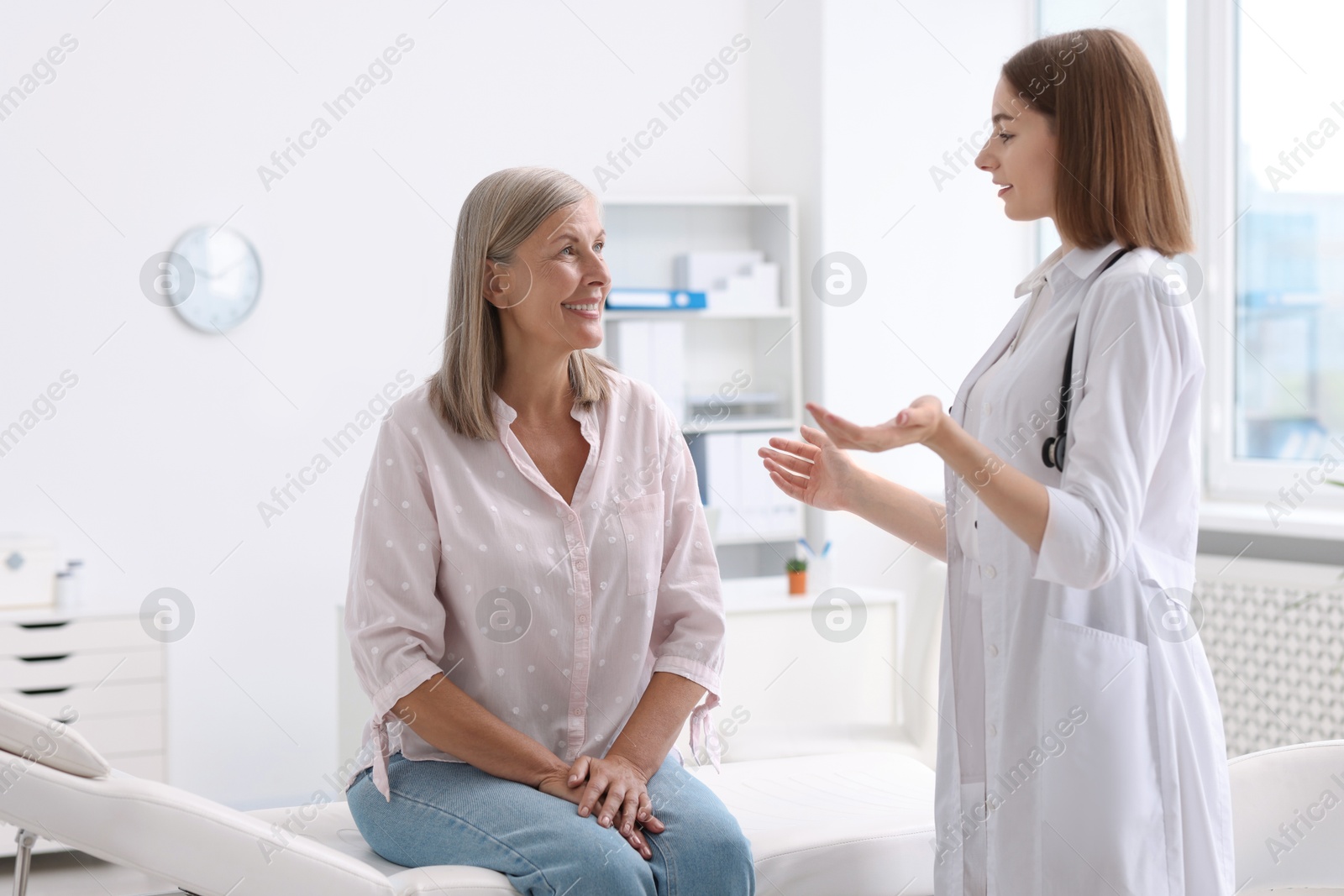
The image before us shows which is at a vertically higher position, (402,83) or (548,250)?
(402,83)

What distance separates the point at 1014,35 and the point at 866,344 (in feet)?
4.28

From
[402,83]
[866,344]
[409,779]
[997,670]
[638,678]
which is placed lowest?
[409,779]

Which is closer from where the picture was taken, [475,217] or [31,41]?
[475,217]

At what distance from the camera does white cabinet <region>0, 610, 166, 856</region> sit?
315 cm

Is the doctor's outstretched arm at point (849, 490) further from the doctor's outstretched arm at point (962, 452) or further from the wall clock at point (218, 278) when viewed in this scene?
the wall clock at point (218, 278)

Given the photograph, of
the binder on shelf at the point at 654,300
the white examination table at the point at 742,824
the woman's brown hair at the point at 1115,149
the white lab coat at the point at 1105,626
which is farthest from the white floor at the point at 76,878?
the woman's brown hair at the point at 1115,149

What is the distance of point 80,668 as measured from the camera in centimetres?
319

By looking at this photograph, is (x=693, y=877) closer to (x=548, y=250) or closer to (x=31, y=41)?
(x=548, y=250)

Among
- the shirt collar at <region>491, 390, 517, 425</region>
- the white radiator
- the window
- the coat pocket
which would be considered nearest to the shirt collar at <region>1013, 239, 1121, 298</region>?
the coat pocket

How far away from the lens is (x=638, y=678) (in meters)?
1.76

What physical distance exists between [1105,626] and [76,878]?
3.01 meters

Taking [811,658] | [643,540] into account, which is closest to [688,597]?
[643,540]

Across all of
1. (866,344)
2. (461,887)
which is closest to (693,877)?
(461,887)

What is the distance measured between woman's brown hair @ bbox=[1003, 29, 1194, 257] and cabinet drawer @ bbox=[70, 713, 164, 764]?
2.91m
